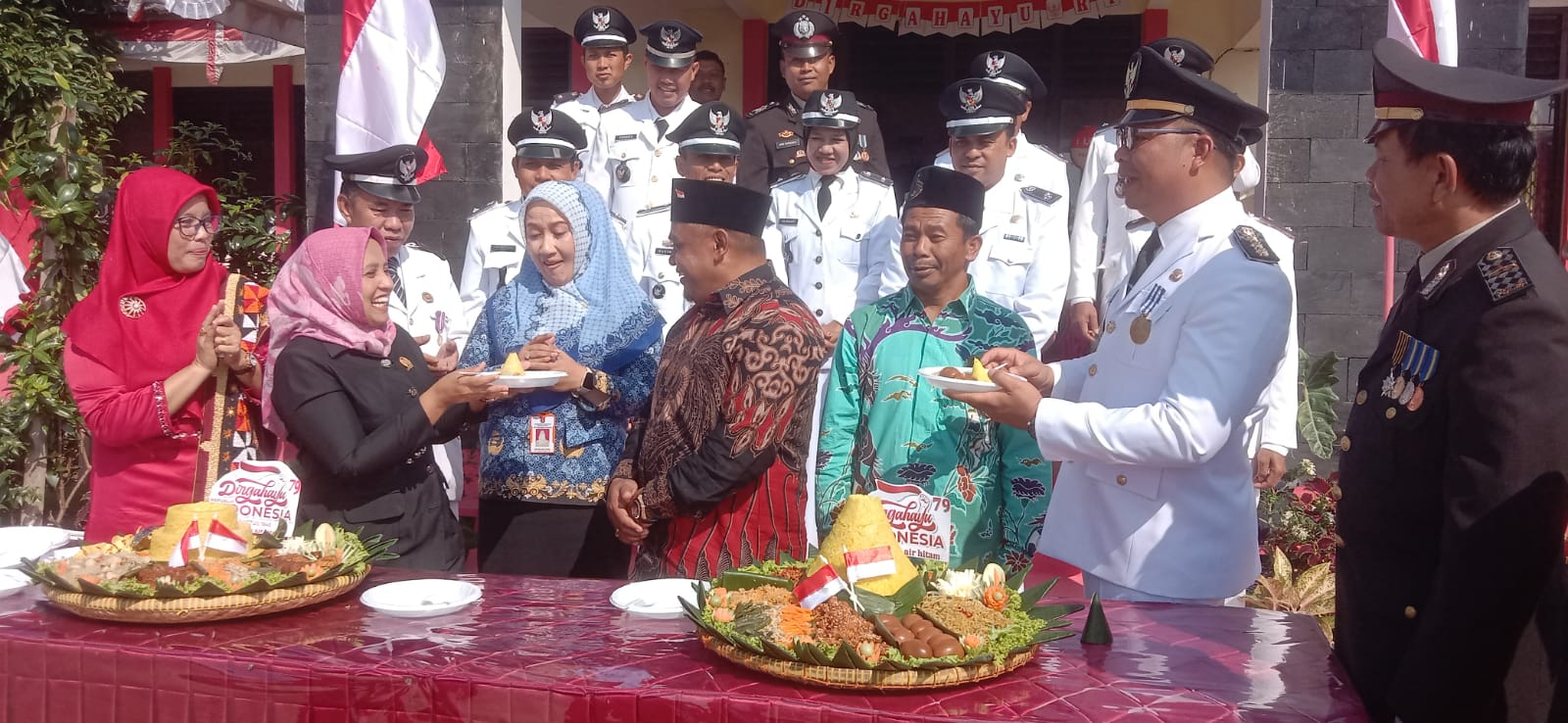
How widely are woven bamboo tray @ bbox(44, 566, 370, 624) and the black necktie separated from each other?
1.87 m

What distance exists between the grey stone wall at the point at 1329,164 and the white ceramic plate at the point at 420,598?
459 cm

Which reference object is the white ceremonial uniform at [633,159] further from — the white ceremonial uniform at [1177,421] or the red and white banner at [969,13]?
the white ceremonial uniform at [1177,421]

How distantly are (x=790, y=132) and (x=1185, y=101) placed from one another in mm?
3864

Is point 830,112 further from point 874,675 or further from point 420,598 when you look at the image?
point 874,675

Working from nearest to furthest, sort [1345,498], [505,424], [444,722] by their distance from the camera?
[444,722], [1345,498], [505,424]

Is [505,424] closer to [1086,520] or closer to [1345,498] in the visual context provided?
[1086,520]

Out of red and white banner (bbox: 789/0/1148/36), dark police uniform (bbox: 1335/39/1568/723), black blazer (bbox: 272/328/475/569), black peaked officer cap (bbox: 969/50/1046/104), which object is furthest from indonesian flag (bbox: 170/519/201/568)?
red and white banner (bbox: 789/0/1148/36)

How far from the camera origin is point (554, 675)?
194cm

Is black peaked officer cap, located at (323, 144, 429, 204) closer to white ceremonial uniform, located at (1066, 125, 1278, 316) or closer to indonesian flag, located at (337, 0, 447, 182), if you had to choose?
indonesian flag, located at (337, 0, 447, 182)

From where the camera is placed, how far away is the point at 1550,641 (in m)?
1.78

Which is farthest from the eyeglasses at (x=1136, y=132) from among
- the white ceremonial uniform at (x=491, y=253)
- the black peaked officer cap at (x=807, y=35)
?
the black peaked officer cap at (x=807, y=35)

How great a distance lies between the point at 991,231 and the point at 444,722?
356cm

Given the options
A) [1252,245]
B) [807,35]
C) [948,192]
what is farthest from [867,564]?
[807,35]

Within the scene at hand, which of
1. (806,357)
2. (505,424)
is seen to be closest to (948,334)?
(806,357)
